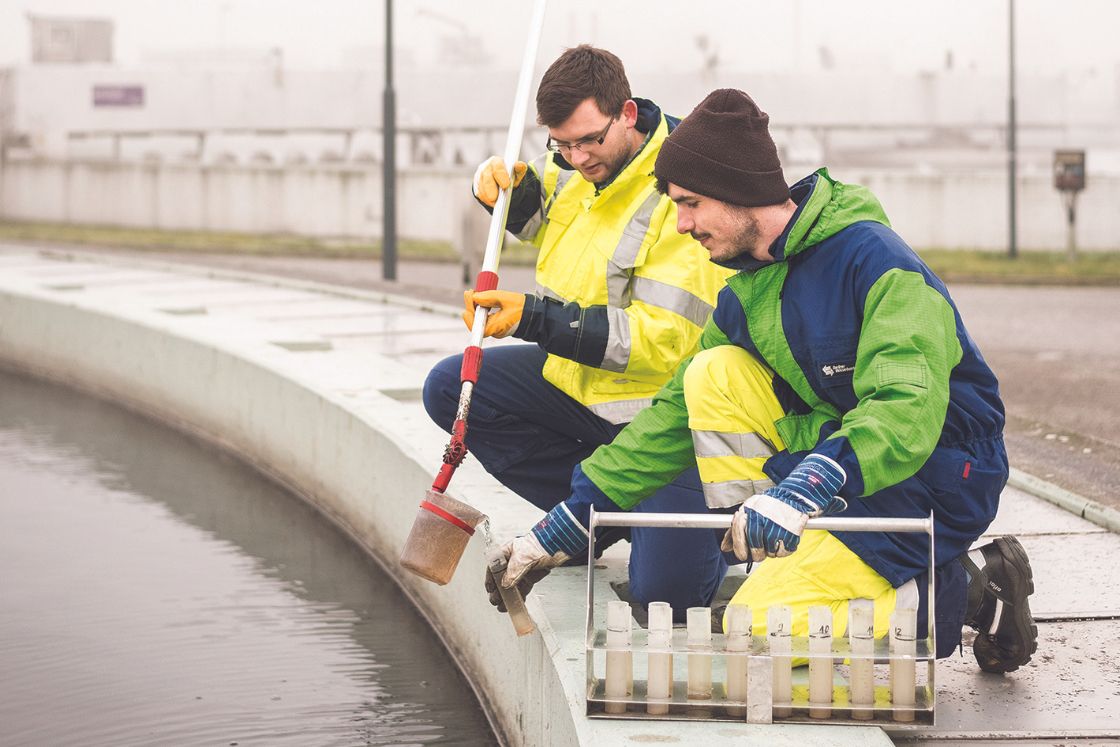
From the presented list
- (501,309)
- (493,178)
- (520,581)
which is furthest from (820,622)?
(493,178)

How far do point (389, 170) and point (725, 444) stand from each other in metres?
14.4

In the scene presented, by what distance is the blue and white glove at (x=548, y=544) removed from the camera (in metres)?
→ 3.70

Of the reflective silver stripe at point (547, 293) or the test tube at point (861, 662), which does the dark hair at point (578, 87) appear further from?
the test tube at point (861, 662)

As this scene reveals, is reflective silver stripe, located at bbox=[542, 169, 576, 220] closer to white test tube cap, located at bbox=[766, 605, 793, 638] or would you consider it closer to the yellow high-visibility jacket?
the yellow high-visibility jacket

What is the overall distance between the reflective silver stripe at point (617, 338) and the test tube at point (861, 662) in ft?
3.97

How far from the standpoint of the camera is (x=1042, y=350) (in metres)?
→ 12.0

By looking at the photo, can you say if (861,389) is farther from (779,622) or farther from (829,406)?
(779,622)

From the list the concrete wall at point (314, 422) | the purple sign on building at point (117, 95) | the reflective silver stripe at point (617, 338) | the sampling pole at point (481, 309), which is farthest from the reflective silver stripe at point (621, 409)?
the purple sign on building at point (117, 95)

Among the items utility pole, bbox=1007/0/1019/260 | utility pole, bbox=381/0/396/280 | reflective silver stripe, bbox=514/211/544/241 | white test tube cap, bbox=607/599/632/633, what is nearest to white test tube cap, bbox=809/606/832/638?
white test tube cap, bbox=607/599/632/633

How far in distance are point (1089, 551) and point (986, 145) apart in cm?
5162

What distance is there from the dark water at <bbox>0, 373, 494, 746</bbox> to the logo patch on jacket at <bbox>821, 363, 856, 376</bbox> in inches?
64.1

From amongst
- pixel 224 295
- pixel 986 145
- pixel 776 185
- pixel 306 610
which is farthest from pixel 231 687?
pixel 986 145

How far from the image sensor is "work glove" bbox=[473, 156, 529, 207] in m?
4.72

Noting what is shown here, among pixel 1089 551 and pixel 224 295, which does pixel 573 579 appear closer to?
pixel 1089 551
